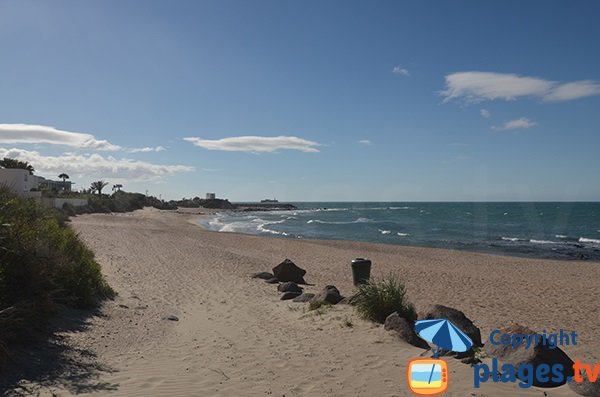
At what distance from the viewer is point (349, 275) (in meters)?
17.6

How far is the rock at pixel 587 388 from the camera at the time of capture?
5198 mm

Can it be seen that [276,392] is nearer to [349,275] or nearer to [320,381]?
[320,381]

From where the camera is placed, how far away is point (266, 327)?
8.87 meters

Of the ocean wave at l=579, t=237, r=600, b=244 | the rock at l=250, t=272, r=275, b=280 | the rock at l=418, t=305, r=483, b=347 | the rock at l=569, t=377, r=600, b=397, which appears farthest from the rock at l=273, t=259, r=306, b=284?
the ocean wave at l=579, t=237, r=600, b=244

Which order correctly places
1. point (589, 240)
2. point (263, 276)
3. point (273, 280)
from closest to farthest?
point (273, 280) → point (263, 276) → point (589, 240)

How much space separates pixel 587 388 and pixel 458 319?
8.36ft

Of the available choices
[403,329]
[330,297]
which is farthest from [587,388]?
[330,297]

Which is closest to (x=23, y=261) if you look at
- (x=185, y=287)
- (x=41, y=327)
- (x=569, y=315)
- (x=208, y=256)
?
(x=41, y=327)

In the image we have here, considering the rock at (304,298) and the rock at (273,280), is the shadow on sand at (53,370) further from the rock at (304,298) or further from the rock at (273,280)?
the rock at (273,280)

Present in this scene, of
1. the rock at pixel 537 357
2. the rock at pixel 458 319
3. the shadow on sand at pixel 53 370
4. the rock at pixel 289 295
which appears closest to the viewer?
the shadow on sand at pixel 53 370

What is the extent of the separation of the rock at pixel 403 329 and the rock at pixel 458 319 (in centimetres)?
40

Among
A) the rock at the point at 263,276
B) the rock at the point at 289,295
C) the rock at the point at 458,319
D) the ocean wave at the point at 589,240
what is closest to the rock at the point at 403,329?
the rock at the point at 458,319

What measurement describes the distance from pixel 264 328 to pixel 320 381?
3098 millimetres

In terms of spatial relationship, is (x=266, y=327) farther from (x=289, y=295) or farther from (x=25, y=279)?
(x=25, y=279)
